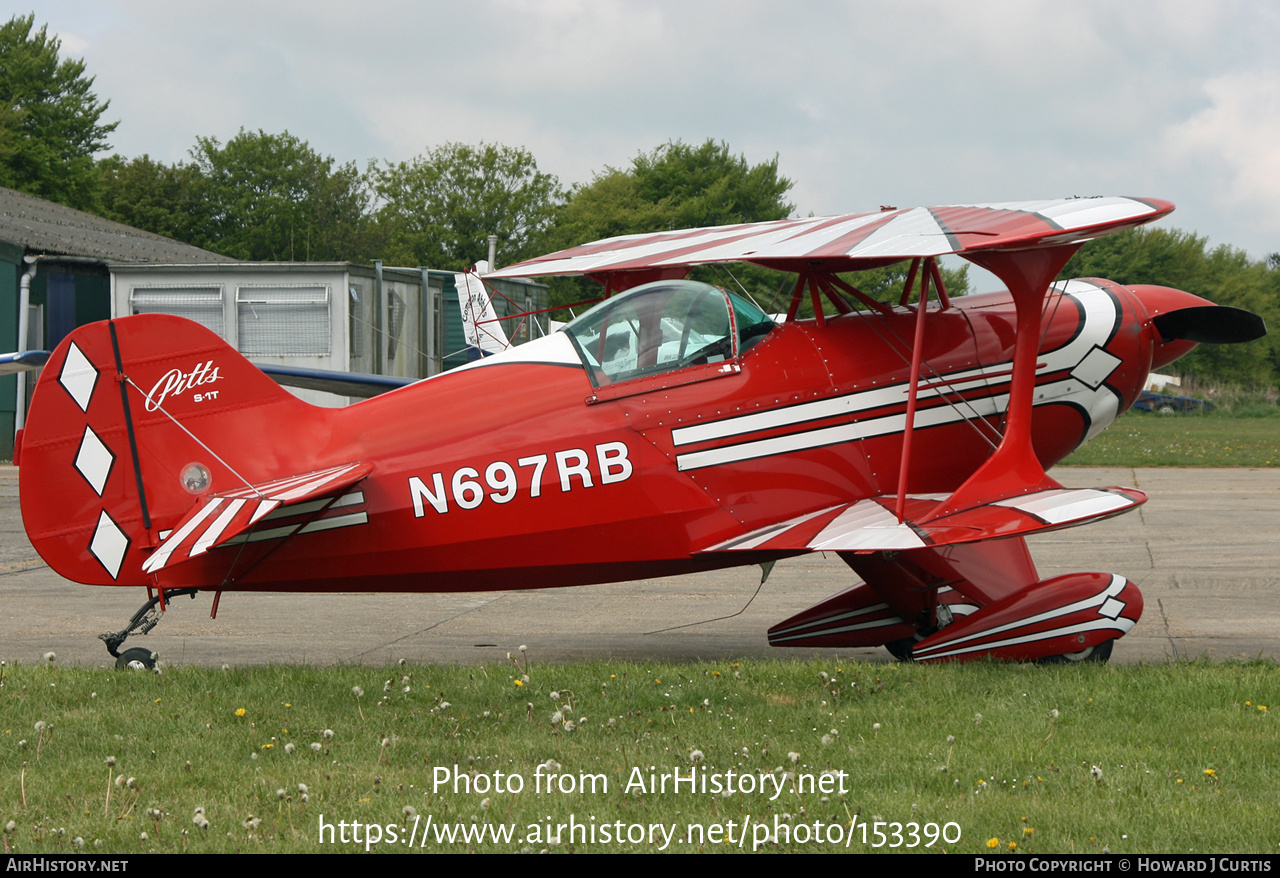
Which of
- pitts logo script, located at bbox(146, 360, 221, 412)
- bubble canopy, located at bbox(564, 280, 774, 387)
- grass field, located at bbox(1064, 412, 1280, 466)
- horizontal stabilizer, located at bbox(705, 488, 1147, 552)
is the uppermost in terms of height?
bubble canopy, located at bbox(564, 280, 774, 387)

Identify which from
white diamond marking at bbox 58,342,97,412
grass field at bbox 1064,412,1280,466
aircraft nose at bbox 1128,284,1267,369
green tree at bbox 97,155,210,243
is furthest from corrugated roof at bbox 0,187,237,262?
green tree at bbox 97,155,210,243

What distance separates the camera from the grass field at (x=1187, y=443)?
2262 centimetres

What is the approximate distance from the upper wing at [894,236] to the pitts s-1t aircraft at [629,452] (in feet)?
0.12

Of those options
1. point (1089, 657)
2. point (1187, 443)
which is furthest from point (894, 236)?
point (1187, 443)

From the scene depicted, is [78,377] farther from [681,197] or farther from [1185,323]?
[681,197]

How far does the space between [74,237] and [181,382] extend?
2332 cm

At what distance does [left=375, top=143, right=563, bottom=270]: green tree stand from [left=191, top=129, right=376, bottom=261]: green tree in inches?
101

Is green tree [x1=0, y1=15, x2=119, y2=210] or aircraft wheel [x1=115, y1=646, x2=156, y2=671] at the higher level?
green tree [x1=0, y1=15, x2=119, y2=210]

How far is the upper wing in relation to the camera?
631 centimetres

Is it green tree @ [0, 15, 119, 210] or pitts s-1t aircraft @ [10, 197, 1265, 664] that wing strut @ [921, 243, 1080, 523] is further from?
green tree @ [0, 15, 119, 210]

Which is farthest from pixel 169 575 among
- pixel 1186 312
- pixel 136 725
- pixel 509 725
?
pixel 1186 312

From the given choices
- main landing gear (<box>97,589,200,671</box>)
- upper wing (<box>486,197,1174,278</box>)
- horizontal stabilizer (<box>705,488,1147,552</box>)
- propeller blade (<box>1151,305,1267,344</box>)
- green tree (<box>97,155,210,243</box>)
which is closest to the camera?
horizontal stabilizer (<box>705,488,1147,552</box>)

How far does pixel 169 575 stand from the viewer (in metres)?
6.82

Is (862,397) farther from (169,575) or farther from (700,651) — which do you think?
(169,575)
